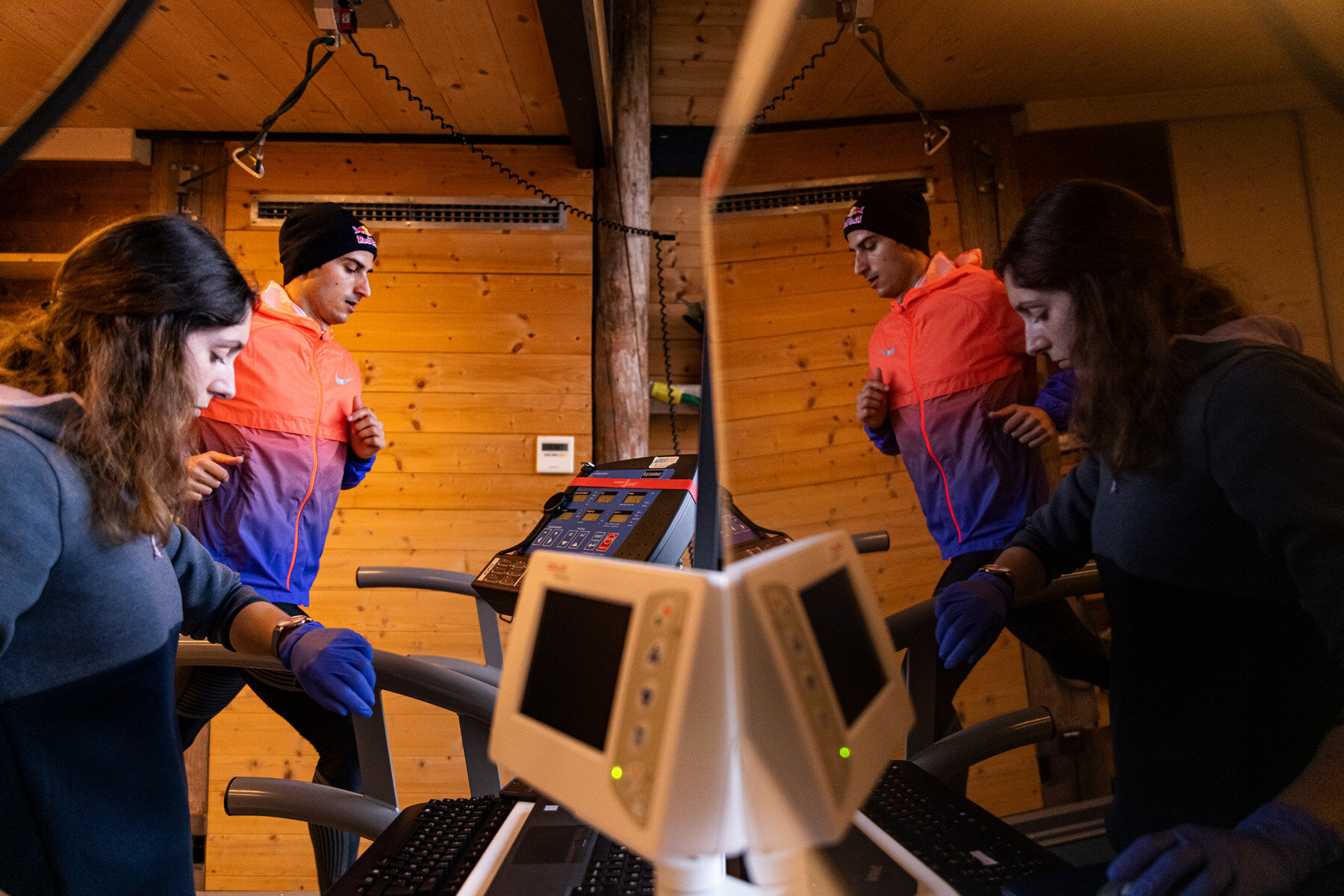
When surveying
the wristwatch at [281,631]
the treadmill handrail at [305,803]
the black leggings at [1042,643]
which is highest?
the black leggings at [1042,643]

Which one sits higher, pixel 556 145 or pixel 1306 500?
pixel 556 145

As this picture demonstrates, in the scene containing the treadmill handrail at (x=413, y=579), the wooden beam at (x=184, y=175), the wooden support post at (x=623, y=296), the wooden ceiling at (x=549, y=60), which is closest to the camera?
the wooden ceiling at (x=549, y=60)

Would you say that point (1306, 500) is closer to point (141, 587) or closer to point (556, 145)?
point (141, 587)

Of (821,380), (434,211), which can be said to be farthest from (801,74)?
(434,211)

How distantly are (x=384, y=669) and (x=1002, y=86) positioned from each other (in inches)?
42.0

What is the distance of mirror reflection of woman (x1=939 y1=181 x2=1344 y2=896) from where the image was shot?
0.32 meters

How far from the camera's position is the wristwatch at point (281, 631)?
3.35 ft

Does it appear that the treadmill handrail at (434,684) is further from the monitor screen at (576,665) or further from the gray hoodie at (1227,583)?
the gray hoodie at (1227,583)

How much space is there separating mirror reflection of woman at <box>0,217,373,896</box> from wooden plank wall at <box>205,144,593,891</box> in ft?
4.30

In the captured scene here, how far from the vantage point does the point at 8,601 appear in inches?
30.1

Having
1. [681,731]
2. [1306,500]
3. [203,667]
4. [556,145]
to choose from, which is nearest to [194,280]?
[203,667]

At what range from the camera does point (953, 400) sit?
1.54ft

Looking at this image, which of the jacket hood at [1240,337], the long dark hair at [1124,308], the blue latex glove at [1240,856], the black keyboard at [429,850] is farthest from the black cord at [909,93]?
the black keyboard at [429,850]

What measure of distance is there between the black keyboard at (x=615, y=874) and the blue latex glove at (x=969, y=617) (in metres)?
0.36
